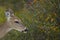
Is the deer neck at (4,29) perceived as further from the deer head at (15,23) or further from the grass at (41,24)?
the grass at (41,24)

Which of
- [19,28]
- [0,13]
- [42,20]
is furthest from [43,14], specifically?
[0,13]

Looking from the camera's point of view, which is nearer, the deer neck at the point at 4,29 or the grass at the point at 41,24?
the grass at the point at 41,24

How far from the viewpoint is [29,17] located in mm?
9930

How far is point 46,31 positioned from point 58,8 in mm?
768

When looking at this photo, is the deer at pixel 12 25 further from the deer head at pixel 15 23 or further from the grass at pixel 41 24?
the grass at pixel 41 24

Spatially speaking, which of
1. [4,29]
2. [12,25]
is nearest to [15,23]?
[12,25]

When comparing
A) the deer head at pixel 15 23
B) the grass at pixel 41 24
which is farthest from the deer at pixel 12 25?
the grass at pixel 41 24

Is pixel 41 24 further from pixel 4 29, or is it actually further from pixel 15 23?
pixel 4 29

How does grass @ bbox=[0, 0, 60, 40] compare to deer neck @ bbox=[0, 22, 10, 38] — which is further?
deer neck @ bbox=[0, 22, 10, 38]

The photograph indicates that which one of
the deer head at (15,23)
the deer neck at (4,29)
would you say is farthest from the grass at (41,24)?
the deer neck at (4,29)

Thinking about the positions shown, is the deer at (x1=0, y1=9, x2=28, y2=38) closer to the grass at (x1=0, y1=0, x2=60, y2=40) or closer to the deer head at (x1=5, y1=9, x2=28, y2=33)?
the deer head at (x1=5, y1=9, x2=28, y2=33)

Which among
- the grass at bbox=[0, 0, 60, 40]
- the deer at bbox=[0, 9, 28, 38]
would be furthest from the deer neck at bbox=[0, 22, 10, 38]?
the grass at bbox=[0, 0, 60, 40]

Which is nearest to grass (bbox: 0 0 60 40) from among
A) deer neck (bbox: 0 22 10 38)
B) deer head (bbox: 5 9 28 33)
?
deer head (bbox: 5 9 28 33)

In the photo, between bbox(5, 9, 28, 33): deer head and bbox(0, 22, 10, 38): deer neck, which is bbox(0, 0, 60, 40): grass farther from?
bbox(0, 22, 10, 38): deer neck
